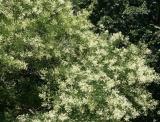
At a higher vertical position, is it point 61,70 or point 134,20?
point 134,20

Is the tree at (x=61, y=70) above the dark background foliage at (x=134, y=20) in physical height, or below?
below

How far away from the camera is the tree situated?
71.5ft

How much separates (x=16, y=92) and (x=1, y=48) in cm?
304

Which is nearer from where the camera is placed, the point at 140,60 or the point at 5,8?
the point at 5,8

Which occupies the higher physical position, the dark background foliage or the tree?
the dark background foliage

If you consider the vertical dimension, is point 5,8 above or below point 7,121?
above

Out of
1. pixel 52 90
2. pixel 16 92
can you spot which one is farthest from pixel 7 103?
pixel 52 90

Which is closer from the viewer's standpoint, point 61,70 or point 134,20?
point 61,70

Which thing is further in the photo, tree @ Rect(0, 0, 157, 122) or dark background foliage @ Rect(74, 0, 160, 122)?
dark background foliage @ Rect(74, 0, 160, 122)

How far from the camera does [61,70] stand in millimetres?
22922

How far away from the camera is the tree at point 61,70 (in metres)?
21.8

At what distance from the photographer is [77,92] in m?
21.7

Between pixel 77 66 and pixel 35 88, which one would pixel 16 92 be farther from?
pixel 77 66

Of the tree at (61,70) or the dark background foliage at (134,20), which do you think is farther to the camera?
the dark background foliage at (134,20)
